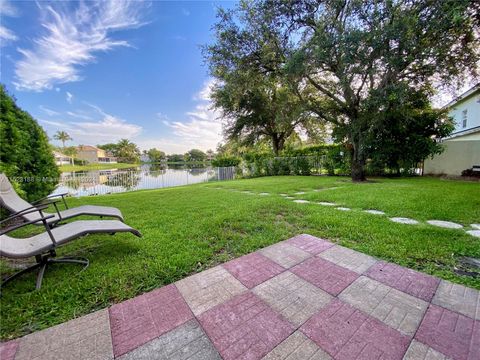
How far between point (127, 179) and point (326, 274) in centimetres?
1080

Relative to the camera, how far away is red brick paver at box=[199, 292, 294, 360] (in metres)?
1.19

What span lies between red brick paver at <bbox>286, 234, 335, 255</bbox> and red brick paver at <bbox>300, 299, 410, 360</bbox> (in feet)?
3.23

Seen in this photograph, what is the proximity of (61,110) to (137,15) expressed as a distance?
6748mm

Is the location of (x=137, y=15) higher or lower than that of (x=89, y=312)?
higher

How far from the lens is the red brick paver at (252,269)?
189cm

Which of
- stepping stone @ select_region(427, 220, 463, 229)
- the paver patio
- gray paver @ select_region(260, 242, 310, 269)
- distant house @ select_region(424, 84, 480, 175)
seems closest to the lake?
the paver patio

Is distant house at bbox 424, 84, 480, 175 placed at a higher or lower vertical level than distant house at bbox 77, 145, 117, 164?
lower

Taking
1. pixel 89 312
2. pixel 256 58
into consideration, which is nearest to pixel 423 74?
pixel 256 58

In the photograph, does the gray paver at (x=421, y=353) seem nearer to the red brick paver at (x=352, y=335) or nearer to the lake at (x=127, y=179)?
the red brick paver at (x=352, y=335)

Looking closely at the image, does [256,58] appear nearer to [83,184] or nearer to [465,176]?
[83,184]

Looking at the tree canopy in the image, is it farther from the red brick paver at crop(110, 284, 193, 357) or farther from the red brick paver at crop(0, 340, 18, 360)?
the red brick paver at crop(0, 340, 18, 360)

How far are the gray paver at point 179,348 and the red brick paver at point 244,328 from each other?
0.17 ft

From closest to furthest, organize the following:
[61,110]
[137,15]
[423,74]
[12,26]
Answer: [12,26], [137,15], [423,74], [61,110]

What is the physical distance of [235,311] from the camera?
4.90 ft
